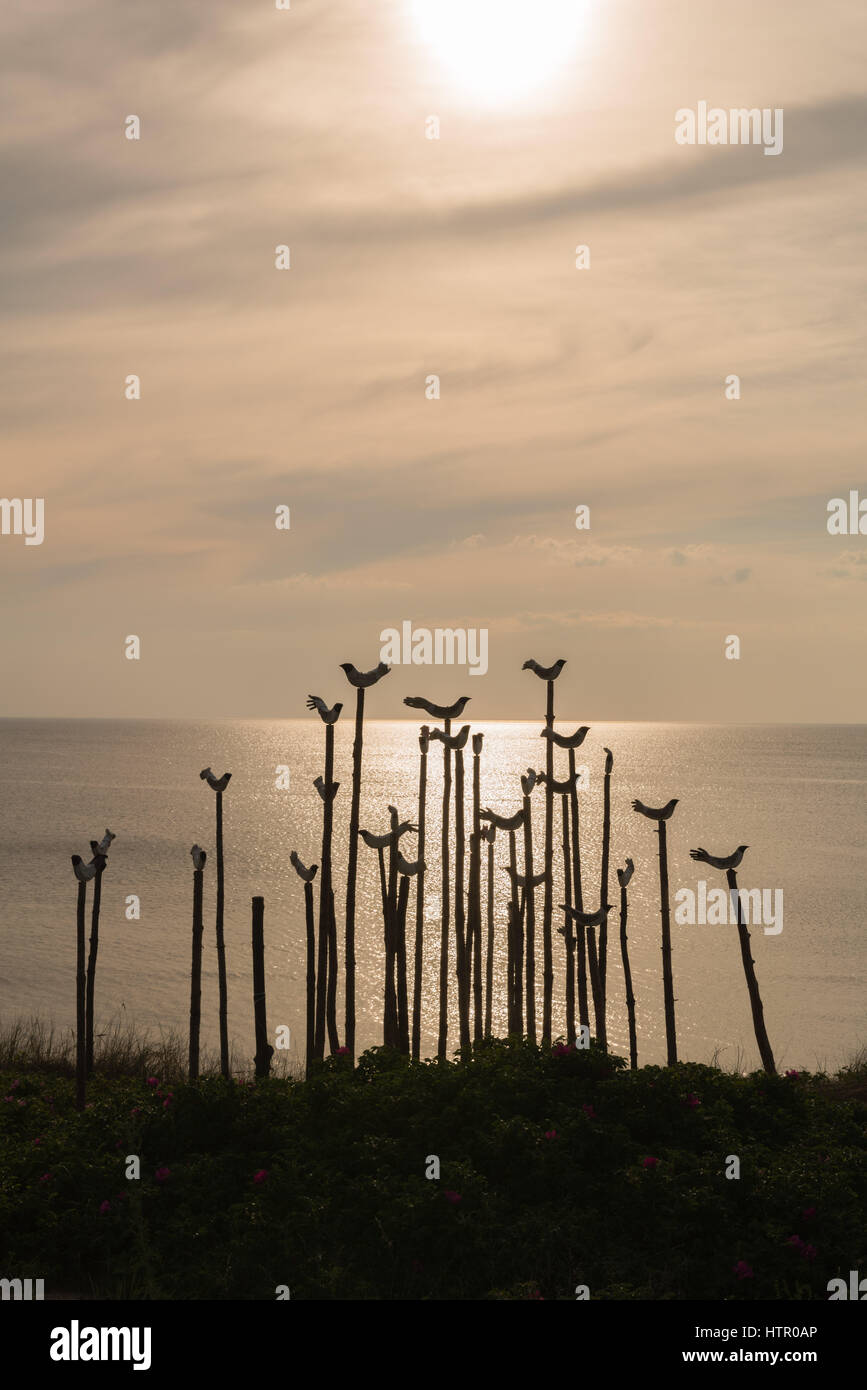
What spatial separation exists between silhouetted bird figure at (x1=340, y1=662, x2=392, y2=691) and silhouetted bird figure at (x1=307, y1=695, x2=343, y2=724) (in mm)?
313

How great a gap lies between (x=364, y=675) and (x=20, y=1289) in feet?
21.9

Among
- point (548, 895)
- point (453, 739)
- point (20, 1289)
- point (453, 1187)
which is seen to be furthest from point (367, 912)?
point (20, 1289)

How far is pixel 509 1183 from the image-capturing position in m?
9.79

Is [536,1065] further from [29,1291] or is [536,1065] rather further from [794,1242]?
[29,1291]

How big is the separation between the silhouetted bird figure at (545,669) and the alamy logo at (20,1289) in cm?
830

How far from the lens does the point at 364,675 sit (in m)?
13.2

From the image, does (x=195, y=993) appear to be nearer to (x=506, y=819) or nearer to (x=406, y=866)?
(x=406, y=866)

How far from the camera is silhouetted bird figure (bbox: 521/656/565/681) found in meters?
14.4

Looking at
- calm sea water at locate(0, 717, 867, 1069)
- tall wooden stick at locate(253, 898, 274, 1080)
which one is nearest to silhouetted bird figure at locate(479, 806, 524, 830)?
tall wooden stick at locate(253, 898, 274, 1080)

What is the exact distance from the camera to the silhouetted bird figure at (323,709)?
510 inches

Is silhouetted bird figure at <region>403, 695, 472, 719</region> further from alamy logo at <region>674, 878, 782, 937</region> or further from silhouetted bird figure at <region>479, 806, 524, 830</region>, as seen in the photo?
alamy logo at <region>674, 878, 782, 937</region>
